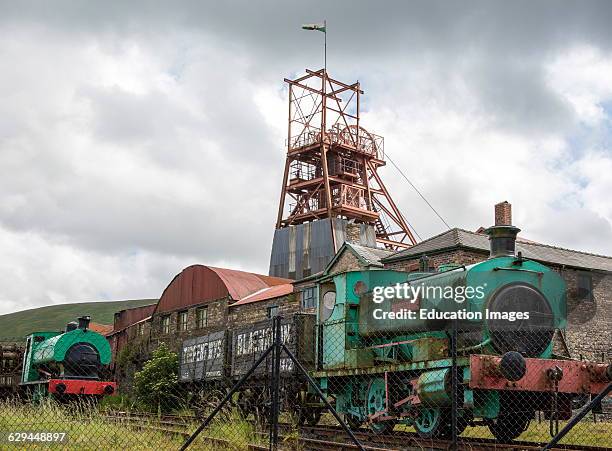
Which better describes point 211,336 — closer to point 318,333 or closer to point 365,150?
point 318,333

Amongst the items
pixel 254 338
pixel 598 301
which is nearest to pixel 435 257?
pixel 598 301

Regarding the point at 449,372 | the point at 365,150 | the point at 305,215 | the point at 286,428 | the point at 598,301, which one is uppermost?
the point at 365,150

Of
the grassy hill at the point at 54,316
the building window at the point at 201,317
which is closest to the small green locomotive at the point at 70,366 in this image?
the building window at the point at 201,317

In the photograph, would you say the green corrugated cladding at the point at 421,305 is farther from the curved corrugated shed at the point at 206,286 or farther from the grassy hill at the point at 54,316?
the grassy hill at the point at 54,316

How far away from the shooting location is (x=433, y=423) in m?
11.1

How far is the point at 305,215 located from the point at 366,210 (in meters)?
4.52

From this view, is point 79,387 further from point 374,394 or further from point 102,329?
point 102,329

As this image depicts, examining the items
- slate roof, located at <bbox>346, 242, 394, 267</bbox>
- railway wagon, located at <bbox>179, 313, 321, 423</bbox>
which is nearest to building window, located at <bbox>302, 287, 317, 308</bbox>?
slate roof, located at <bbox>346, 242, 394, 267</bbox>

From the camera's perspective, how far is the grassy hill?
9456cm

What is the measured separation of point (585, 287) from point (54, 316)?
89678 mm

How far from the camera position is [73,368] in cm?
1855

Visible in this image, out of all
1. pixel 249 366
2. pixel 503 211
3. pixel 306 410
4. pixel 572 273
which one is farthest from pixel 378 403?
Result: pixel 572 273

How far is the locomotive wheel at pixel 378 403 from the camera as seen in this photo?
1228 cm

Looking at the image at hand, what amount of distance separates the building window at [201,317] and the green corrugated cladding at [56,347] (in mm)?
14019
